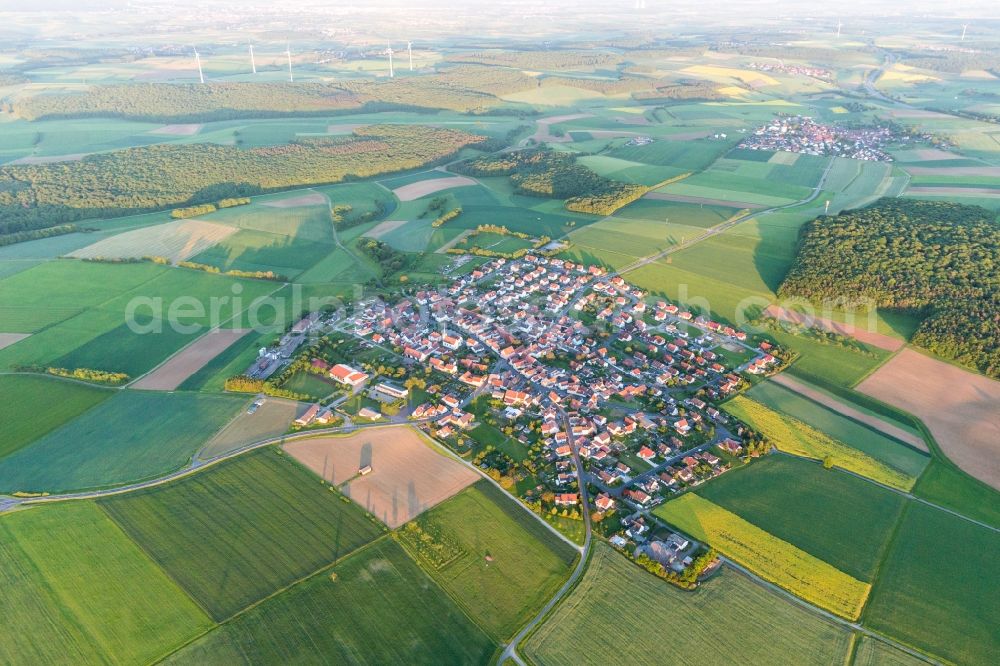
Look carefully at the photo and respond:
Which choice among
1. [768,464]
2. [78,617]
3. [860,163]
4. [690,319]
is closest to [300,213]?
[690,319]

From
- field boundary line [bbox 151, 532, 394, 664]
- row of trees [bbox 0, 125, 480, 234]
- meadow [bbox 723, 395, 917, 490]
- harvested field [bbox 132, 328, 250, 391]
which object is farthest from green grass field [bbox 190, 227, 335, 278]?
meadow [bbox 723, 395, 917, 490]

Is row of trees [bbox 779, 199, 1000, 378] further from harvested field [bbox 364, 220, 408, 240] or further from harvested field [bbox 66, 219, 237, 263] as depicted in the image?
harvested field [bbox 66, 219, 237, 263]

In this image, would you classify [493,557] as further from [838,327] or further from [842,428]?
[838,327]

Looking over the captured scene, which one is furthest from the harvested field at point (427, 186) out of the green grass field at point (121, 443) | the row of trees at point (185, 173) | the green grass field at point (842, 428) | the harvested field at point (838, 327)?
the green grass field at point (842, 428)

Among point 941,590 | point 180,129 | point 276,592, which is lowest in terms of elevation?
point 276,592

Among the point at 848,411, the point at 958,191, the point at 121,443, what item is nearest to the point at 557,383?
the point at 848,411

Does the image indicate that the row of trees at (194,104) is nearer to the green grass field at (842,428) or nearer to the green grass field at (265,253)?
the green grass field at (265,253)
